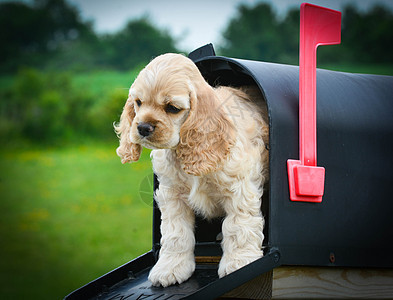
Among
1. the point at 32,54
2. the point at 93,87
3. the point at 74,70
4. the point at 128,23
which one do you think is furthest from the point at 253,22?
the point at 32,54

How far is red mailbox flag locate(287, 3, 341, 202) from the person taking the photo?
2.74 meters

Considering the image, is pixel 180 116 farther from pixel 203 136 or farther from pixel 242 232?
pixel 242 232

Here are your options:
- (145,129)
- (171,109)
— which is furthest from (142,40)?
(145,129)

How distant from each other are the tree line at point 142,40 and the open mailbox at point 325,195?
26.2 feet

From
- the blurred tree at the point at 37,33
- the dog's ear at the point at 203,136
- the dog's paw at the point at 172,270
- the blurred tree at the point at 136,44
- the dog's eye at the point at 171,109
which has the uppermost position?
the blurred tree at the point at 37,33

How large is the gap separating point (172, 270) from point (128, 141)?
0.81 meters

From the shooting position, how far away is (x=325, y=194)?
9.45 ft

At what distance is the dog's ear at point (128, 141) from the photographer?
2.95m

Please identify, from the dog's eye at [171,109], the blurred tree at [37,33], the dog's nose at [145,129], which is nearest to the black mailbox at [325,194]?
the dog's eye at [171,109]

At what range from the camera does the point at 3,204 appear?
10.8 meters

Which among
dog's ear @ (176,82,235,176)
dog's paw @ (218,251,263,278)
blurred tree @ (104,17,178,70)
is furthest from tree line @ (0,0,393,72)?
dog's paw @ (218,251,263,278)

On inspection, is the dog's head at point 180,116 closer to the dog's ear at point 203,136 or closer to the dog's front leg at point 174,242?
the dog's ear at point 203,136

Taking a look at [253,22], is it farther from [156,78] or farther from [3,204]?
[156,78]

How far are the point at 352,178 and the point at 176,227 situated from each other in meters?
1.10
